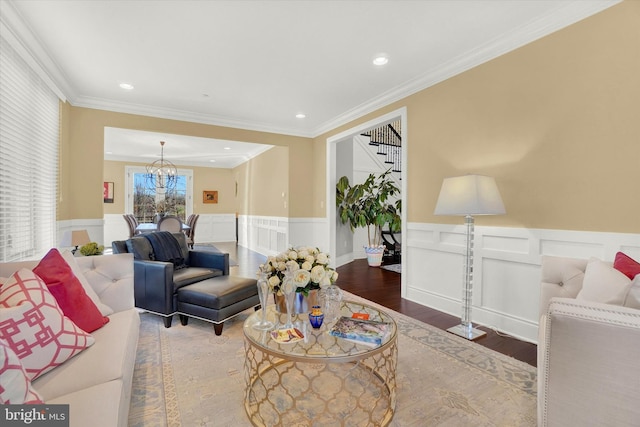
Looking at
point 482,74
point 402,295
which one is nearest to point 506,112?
point 482,74

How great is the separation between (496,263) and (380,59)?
2.30 metres

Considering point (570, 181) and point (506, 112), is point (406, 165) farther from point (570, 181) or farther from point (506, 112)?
point (570, 181)

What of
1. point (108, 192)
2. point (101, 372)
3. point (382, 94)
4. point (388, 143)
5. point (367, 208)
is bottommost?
point (101, 372)

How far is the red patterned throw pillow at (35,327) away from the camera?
4.02ft

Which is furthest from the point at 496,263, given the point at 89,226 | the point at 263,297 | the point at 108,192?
the point at 108,192

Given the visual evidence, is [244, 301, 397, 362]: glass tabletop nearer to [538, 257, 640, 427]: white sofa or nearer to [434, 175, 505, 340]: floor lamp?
[538, 257, 640, 427]: white sofa

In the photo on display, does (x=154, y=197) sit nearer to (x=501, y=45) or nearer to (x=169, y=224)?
(x=169, y=224)

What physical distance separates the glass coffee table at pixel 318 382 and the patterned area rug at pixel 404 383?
9 cm

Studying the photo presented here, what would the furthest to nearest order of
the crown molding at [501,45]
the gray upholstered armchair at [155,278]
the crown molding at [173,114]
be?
the crown molding at [173,114], the gray upholstered armchair at [155,278], the crown molding at [501,45]

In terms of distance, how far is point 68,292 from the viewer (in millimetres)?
1642

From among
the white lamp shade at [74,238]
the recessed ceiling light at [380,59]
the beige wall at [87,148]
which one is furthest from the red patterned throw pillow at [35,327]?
the recessed ceiling light at [380,59]

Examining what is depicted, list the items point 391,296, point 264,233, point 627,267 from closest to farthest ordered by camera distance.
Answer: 1. point 627,267
2. point 391,296
3. point 264,233

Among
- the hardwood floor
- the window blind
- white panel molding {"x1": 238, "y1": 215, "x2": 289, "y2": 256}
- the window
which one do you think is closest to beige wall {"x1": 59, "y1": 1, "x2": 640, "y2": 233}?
the window blind

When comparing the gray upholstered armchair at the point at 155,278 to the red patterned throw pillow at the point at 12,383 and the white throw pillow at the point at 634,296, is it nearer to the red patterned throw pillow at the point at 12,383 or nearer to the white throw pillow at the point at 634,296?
the red patterned throw pillow at the point at 12,383
